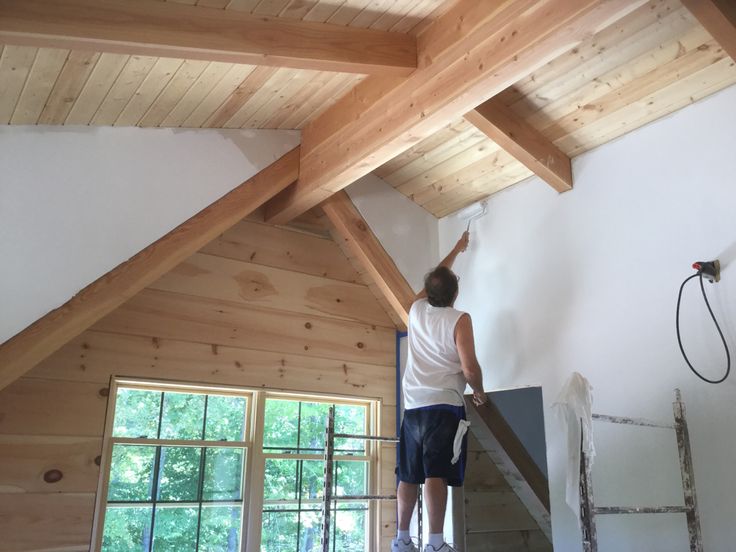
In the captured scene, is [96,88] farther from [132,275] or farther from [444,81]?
[444,81]

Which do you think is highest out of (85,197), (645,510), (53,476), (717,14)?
(717,14)

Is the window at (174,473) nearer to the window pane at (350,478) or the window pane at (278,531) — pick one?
the window pane at (278,531)

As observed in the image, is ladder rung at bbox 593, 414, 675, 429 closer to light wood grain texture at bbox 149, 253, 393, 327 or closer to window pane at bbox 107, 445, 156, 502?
light wood grain texture at bbox 149, 253, 393, 327

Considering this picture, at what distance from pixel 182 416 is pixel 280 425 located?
2.09 feet

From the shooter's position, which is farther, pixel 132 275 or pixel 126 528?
pixel 126 528

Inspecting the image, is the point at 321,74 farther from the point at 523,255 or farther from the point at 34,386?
the point at 34,386

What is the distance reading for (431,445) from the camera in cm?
272

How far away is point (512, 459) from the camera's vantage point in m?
4.30

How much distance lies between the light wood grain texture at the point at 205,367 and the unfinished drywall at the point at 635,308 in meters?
0.97

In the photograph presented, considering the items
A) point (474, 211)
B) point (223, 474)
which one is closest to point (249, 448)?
point (223, 474)

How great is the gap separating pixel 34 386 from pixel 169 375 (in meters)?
0.70

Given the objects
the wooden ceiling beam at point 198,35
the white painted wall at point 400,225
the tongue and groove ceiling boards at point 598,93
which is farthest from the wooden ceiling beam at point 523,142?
the white painted wall at point 400,225

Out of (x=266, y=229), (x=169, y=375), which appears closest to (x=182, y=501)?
(x=169, y=375)

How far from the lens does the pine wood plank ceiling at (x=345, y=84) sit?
8.70 feet
